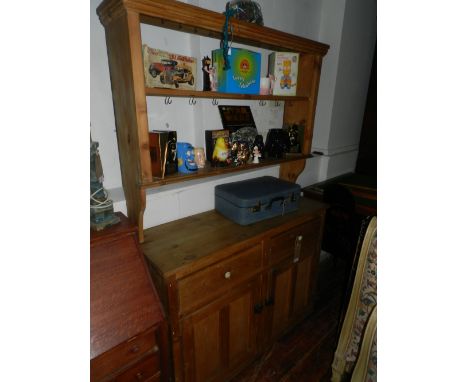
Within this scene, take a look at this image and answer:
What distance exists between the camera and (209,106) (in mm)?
1733

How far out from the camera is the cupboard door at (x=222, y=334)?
4.52ft

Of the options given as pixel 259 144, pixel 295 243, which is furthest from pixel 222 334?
pixel 259 144

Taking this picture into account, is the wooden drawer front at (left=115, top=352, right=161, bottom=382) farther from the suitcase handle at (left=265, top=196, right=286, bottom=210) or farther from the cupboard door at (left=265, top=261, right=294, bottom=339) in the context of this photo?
the suitcase handle at (left=265, top=196, right=286, bottom=210)

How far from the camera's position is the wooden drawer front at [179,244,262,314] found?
4.19ft

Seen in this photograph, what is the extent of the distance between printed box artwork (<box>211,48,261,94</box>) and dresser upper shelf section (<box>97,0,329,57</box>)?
113 mm

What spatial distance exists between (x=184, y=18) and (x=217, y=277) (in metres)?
1.26

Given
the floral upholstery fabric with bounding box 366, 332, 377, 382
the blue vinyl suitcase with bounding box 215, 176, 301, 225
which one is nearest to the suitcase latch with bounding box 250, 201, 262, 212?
the blue vinyl suitcase with bounding box 215, 176, 301, 225

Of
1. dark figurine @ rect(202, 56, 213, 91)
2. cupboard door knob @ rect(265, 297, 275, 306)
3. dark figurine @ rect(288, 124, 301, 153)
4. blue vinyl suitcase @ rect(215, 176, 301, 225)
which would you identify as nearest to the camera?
dark figurine @ rect(202, 56, 213, 91)

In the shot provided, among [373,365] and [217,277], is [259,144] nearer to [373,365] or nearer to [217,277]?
[217,277]

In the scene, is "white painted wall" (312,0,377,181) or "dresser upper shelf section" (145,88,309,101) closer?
Answer: "dresser upper shelf section" (145,88,309,101)

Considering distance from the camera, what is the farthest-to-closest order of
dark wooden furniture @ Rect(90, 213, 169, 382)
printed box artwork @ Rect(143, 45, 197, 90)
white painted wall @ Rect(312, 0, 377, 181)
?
white painted wall @ Rect(312, 0, 377, 181) < printed box artwork @ Rect(143, 45, 197, 90) < dark wooden furniture @ Rect(90, 213, 169, 382)
